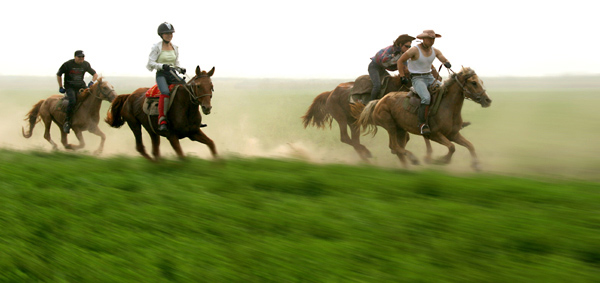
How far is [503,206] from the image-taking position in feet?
18.2

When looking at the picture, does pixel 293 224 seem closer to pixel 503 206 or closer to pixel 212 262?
pixel 212 262

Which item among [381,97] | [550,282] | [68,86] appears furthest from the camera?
[68,86]

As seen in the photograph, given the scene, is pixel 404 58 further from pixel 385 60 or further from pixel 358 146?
pixel 358 146

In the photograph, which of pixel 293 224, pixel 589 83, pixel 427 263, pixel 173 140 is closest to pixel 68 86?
pixel 173 140

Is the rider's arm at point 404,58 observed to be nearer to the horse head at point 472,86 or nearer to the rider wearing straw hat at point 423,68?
the rider wearing straw hat at point 423,68

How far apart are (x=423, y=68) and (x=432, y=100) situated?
2.10ft

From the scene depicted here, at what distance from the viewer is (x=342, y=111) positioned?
52.7 ft

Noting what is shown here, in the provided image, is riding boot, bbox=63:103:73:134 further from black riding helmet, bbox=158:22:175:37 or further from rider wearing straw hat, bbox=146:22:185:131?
black riding helmet, bbox=158:22:175:37

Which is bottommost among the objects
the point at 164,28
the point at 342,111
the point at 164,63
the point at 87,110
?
the point at 87,110

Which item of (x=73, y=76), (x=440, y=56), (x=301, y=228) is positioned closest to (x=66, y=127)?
(x=73, y=76)

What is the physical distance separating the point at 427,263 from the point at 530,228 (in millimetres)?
1013

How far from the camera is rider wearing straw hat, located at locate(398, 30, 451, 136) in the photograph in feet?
40.0

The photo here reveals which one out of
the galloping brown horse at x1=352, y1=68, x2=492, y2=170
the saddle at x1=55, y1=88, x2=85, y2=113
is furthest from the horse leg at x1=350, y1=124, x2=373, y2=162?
the saddle at x1=55, y1=88, x2=85, y2=113

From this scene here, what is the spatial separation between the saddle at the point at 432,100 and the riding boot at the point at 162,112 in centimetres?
469
